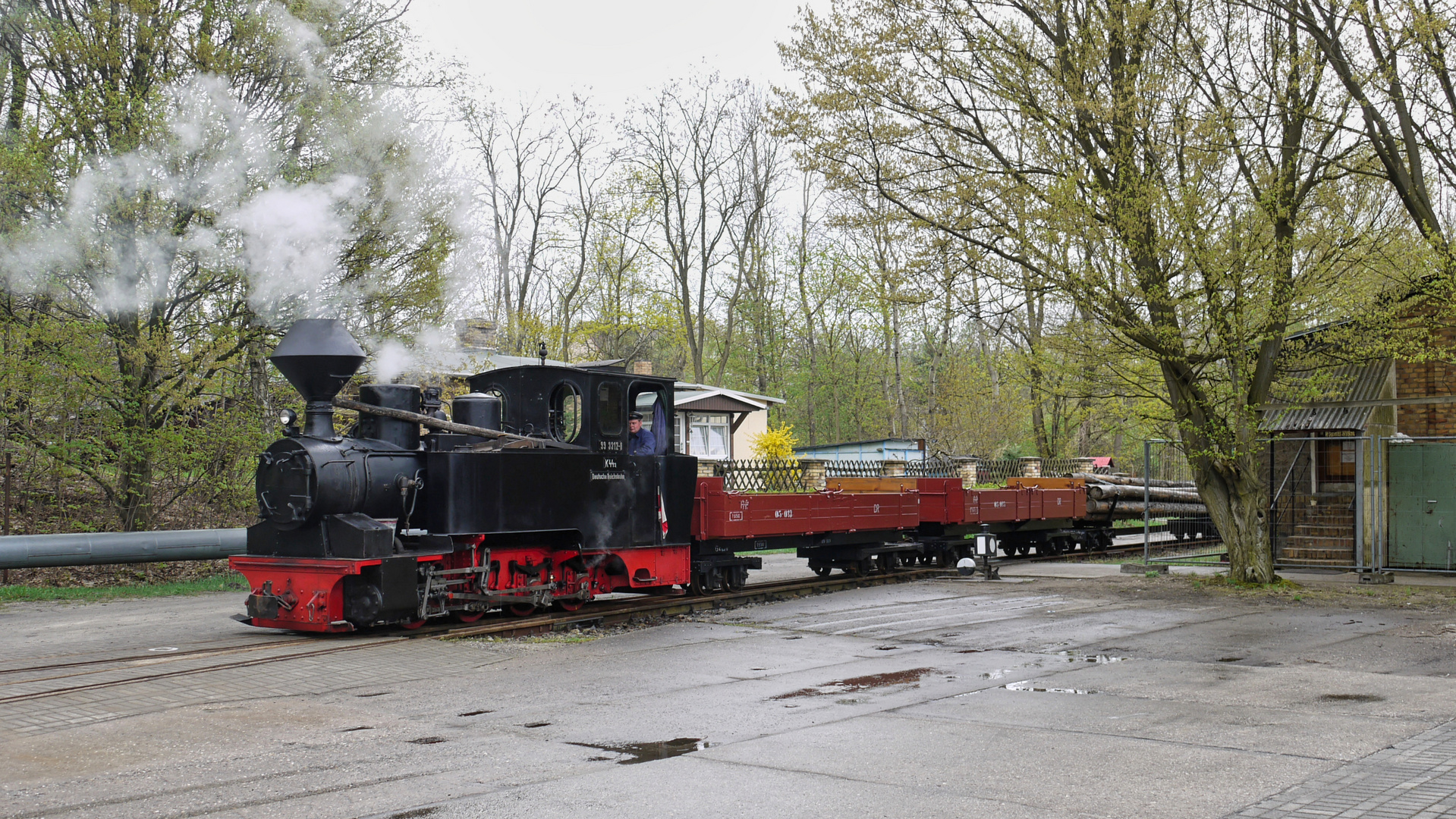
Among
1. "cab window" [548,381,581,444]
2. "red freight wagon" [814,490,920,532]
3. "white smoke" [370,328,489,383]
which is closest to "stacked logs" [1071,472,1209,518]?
"red freight wagon" [814,490,920,532]

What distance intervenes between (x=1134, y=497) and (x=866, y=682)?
57.7 feet

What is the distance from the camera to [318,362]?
33.3ft

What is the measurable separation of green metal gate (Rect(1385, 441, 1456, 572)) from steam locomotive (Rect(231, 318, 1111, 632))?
8928 mm

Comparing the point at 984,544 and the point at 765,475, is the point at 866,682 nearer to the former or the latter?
the point at 984,544

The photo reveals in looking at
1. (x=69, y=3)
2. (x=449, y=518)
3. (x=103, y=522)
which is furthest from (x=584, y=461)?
(x=69, y=3)

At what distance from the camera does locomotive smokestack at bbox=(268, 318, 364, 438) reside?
1011 cm

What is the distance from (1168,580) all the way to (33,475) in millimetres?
15726

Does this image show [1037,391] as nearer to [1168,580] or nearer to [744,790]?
[1168,580]

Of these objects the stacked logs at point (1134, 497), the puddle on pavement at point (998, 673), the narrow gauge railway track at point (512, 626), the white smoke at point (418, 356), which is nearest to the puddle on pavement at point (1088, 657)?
the puddle on pavement at point (998, 673)

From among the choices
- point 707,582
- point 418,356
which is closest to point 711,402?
point 418,356

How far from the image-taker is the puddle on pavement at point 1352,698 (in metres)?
7.32

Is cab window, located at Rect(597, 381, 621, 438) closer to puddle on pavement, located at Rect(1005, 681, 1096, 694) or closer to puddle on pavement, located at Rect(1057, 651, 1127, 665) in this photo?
puddle on pavement, located at Rect(1057, 651, 1127, 665)

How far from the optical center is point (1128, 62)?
1412 cm

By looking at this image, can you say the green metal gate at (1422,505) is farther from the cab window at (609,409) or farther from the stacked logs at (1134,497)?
the cab window at (609,409)
